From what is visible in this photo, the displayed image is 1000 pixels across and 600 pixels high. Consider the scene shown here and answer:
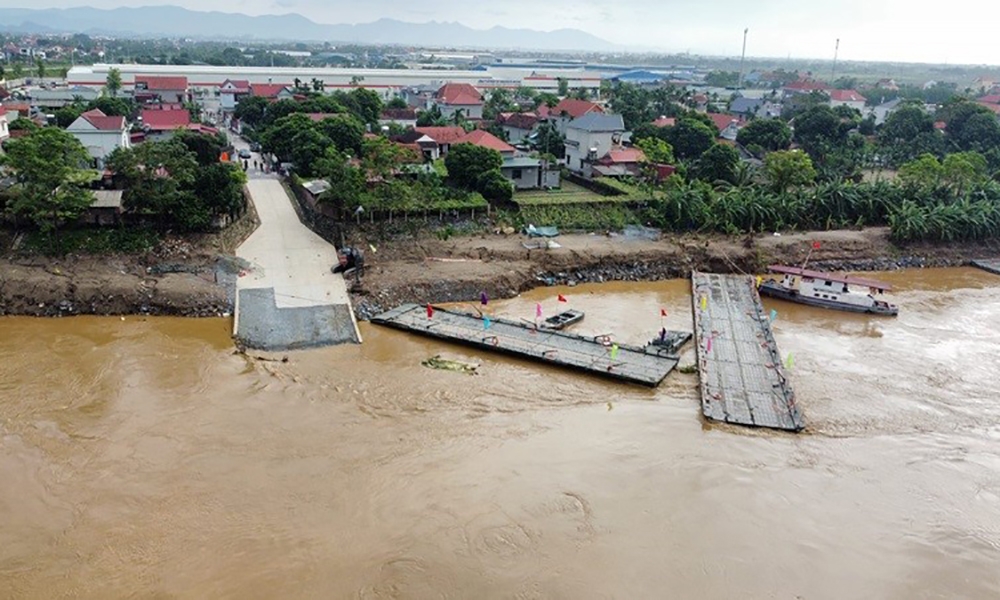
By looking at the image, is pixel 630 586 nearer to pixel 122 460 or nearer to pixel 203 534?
pixel 203 534

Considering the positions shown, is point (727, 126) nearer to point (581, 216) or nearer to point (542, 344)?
point (581, 216)

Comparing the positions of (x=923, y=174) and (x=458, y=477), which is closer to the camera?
(x=458, y=477)

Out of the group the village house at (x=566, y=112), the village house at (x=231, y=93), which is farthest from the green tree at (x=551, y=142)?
the village house at (x=231, y=93)

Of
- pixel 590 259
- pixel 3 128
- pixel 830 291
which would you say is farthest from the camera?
pixel 3 128

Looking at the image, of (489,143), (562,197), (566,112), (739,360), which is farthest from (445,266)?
(566,112)

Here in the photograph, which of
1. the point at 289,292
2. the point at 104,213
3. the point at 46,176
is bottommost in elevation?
the point at 289,292

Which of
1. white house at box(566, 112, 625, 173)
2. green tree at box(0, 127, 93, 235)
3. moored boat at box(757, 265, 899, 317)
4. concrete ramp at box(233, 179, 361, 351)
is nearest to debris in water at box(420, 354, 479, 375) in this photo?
concrete ramp at box(233, 179, 361, 351)
